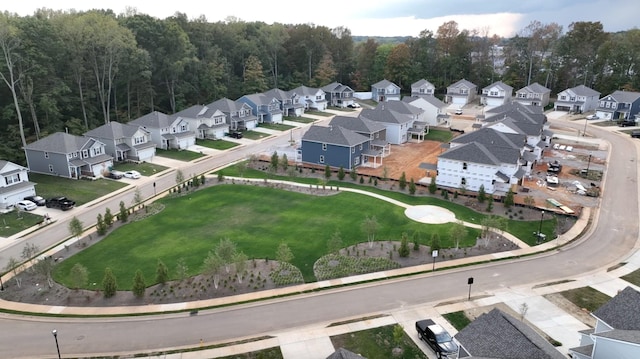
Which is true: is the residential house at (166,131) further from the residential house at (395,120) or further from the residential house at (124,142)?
the residential house at (395,120)

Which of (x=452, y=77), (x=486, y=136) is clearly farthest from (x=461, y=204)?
(x=452, y=77)

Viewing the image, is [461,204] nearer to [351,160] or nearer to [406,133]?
[351,160]

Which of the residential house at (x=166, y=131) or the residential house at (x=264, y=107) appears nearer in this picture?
the residential house at (x=166, y=131)

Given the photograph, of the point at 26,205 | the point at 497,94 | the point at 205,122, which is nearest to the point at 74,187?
the point at 26,205

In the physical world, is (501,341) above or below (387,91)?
below

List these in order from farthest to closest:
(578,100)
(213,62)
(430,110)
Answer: (213,62), (578,100), (430,110)

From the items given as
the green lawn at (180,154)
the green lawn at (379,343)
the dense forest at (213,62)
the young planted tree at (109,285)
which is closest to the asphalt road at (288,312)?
the green lawn at (379,343)

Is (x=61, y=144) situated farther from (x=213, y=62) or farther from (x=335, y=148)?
(x=213, y=62)
